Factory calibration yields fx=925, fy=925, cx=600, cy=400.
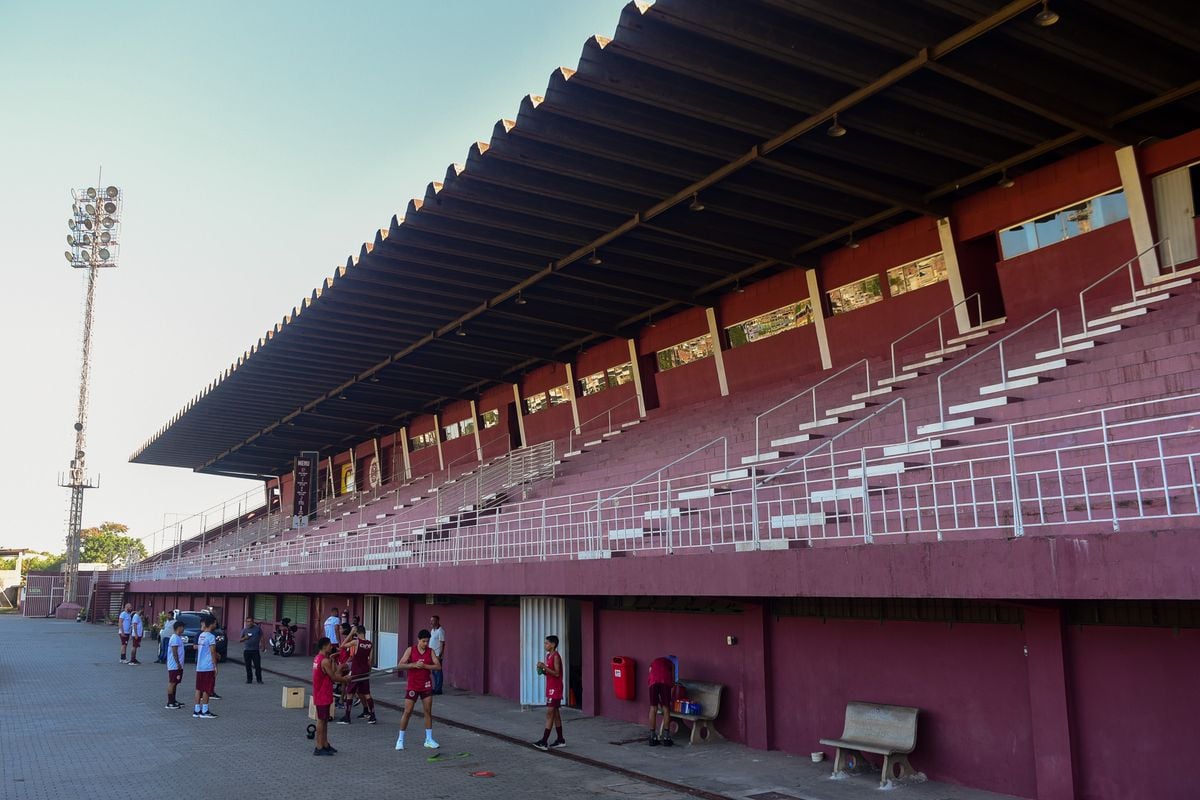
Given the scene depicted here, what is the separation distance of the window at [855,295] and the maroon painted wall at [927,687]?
8861 mm

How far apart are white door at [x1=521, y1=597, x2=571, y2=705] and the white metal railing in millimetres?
1012

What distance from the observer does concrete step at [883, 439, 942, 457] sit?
12.5m

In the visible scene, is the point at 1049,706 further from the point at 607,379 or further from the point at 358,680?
the point at 607,379

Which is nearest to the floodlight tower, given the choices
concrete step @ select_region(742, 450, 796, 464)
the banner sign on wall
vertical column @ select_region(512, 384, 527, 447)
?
the banner sign on wall

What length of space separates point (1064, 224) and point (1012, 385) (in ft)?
14.6

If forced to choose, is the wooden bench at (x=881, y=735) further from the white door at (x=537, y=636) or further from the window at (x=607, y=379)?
the window at (x=607, y=379)

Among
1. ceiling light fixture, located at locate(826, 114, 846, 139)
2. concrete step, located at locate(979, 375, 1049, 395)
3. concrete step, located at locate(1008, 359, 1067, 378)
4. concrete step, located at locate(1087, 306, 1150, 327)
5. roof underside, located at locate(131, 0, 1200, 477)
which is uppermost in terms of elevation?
roof underside, located at locate(131, 0, 1200, 477)

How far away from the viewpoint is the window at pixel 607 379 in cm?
2678

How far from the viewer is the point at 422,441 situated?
1571 inches

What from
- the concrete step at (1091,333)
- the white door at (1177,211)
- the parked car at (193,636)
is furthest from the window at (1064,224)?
the parked car at (193,636)

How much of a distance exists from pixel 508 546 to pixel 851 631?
27.6 feet

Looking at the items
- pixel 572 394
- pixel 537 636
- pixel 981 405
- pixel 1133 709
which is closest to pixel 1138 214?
pixel 981 405

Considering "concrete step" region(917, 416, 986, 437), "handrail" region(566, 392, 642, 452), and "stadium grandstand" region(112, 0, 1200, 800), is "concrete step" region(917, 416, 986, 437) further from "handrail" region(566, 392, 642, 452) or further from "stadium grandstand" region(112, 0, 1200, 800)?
"handrail" region(566, 392, 642, 452)

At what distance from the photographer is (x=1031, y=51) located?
1266 centimetres
